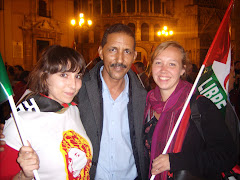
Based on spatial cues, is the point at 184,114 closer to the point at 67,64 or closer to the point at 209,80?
the point at 209,80

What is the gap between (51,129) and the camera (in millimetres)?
1624

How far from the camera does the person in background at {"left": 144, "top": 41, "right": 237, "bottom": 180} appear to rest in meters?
1.73

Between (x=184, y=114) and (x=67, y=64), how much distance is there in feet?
3.93

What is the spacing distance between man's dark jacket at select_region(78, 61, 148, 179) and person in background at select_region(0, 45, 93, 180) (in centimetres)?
31

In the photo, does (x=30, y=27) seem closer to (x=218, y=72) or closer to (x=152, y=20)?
(x=152, y=20)

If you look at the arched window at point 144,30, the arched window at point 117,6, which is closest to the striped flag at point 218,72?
the arched window at point 144,30

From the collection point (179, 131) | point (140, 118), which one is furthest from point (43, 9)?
point (179, 131)

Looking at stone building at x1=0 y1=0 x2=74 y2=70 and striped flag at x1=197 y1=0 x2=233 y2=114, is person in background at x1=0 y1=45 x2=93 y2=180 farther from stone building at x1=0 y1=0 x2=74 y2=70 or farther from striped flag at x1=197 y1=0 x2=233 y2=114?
stone building at x1=0 y1=0 x2=74 y2=70

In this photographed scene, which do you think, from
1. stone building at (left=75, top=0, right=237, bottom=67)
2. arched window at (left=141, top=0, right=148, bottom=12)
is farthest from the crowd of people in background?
arched window at (left=141, top=0, right=148, bottom=12)

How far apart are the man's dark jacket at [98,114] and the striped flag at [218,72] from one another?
2.48ft

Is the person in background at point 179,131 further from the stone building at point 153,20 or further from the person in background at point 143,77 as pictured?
the stone building at point 153,20

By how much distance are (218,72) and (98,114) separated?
137cm

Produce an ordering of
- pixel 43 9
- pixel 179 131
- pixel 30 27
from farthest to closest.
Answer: pixel 43 9 → pixel 30 27 → pixel 179 131

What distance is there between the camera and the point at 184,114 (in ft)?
6.35
